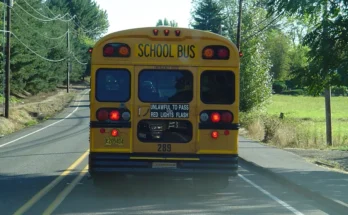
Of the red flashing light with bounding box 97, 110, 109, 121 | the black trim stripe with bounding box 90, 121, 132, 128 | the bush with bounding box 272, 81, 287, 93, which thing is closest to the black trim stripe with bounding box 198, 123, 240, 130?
the black trim stripe with bounding box 90, 121, 132, 128

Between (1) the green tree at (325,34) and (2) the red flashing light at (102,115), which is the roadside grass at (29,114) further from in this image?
(2) the red flashing light at (102,115)

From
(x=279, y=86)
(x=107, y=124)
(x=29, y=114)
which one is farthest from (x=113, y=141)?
(x=279, y=86)

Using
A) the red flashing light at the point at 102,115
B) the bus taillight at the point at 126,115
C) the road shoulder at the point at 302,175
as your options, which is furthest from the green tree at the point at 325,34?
the red flashing light at the point at 102,115

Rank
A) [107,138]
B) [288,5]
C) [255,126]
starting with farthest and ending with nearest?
[255,126] → [288,5] → [107,138]

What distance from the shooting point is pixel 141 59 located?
1121 cm

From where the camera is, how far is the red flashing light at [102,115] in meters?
11.1

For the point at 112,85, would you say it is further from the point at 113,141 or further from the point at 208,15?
the point at 208,15

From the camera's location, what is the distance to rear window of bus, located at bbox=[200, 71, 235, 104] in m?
11.3

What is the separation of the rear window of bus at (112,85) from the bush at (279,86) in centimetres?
7708

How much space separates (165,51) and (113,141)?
1.86 m

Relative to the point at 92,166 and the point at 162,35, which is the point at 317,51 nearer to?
the point at 162,35

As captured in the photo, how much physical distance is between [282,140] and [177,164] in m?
16.1

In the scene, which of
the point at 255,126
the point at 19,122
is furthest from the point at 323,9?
the point at 19,122

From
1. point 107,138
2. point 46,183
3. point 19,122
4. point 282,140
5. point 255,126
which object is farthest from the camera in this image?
point 19,122
